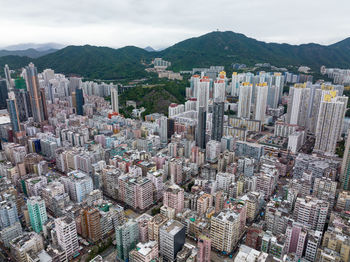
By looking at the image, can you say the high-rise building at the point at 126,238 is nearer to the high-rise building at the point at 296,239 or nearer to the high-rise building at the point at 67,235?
the high-rise building at the point at 67,235

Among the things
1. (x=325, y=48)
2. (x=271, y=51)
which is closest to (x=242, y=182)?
(x=271, y=51)

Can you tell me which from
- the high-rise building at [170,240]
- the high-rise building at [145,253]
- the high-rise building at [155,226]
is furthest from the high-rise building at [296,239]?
the high-rise building at [145,253]

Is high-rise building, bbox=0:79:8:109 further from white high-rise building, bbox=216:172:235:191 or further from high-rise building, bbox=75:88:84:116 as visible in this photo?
white high-rise building, bbox=216:172:235:191

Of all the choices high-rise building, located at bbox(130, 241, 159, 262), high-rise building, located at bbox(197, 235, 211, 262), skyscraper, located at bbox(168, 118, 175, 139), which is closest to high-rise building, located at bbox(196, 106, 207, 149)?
A: skyscraper, located at bbox(168, 118, 175, 139)

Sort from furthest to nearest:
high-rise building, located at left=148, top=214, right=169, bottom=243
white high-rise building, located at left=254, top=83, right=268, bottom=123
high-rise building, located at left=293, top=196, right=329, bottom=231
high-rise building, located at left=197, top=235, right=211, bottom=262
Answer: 1. white high-rise building, located at left=254, top=83, right=268, bottom=123
2. high-rise building, located at left=293, top=196, right=329, bottom=231
3. high-rise building, located at left=148, top=214, right=169, bottom=243
4. high-rise building, located at left=197, top=235, right=211, bottom=262

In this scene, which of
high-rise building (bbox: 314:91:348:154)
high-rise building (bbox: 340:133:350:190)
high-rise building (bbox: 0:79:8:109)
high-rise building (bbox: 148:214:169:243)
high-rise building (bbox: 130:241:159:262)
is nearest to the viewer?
high-rise building (bbox: 130:241:159:262)

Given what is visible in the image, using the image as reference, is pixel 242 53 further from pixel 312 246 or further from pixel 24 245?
pixel 24 245
